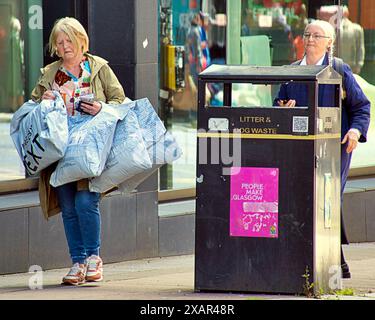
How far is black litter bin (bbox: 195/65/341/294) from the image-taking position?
7367 millimetres

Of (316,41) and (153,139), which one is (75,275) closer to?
(153,139)

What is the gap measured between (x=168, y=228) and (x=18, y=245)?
164cm

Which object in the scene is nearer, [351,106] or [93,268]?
[93,268]

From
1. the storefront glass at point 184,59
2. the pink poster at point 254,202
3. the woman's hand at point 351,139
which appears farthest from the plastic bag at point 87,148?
the storefront glass at point 184,59

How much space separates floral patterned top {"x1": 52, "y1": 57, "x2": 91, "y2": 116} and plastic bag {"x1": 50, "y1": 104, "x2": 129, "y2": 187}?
16 centimetres

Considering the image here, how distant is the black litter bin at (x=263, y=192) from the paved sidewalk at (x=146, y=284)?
159 mm

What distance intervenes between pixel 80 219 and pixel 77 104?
29.7 inches

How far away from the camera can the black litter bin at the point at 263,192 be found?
737cm

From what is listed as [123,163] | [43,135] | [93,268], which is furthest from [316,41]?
[93,268]

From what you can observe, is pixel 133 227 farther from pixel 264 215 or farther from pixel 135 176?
pixel 264 215

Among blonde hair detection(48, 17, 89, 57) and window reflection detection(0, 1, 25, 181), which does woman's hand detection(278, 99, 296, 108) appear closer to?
blonde hair detection(48, 17, 89, 57)

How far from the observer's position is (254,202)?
744cm

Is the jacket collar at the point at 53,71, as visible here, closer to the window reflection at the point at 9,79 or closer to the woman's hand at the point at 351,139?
the window reflection at the point at 9,79
